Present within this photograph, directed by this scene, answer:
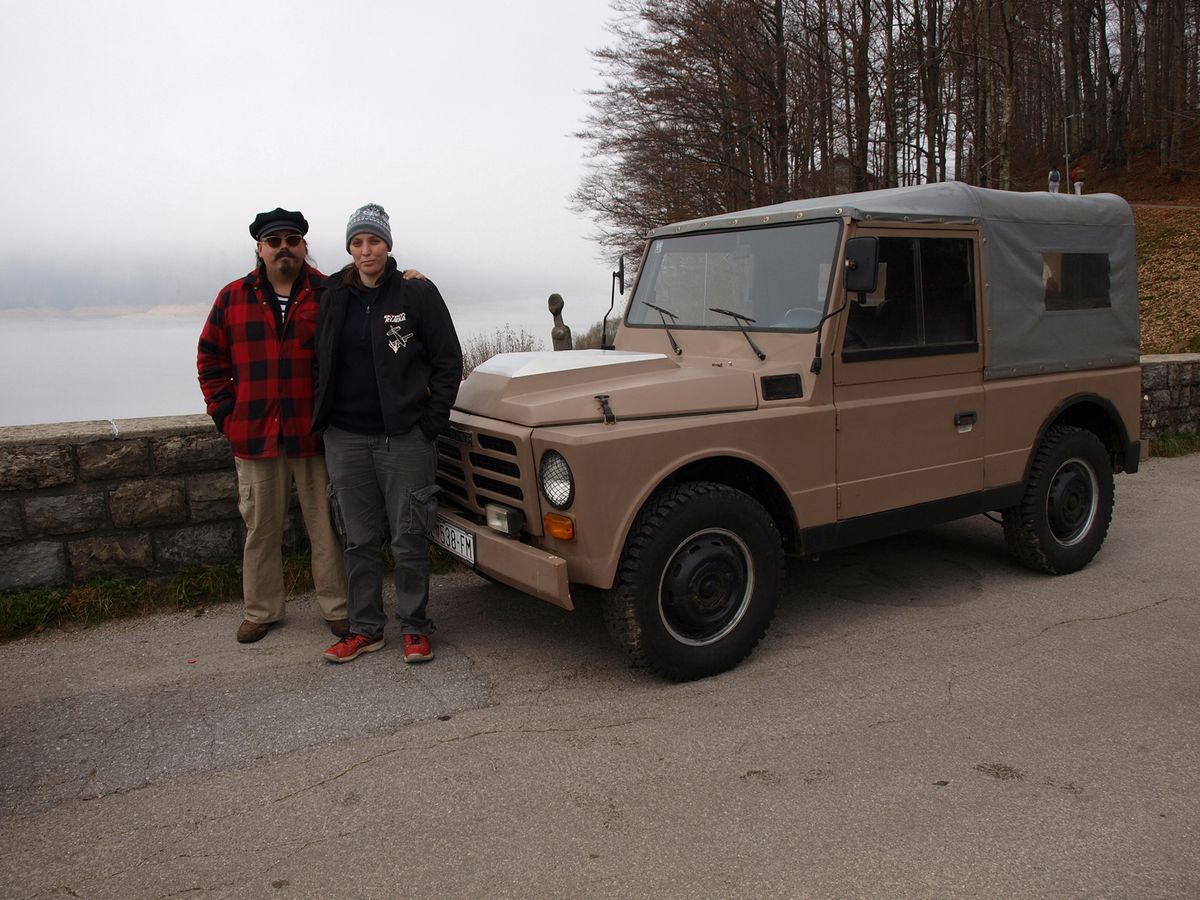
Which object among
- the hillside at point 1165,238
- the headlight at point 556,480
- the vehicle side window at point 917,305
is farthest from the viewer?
the hillside at point 1165,238

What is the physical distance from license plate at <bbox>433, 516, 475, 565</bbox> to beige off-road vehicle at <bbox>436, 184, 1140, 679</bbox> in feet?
0.05

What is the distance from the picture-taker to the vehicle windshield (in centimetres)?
471

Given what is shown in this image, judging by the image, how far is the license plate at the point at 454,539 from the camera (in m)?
4.46

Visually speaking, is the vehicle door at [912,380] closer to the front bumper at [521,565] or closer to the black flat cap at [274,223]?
the front bumper at [521,565]

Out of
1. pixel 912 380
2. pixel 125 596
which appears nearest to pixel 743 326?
pixel 912 380

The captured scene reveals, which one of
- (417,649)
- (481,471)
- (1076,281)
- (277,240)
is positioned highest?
(277,240)

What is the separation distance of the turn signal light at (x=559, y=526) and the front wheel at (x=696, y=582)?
29 centimetres

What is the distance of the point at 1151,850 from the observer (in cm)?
298

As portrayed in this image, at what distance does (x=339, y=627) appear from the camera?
4922 mm

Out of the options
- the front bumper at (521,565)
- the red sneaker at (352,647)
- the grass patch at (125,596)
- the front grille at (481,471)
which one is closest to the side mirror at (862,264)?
the front grille at (481,471)

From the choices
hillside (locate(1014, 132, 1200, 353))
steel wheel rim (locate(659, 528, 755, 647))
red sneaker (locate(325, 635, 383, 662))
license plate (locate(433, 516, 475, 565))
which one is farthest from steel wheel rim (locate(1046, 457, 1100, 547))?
hillside (locate(1014, 132, 1200, 353))

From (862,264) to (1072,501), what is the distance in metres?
2.58

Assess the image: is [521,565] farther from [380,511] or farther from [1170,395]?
[1170,395]

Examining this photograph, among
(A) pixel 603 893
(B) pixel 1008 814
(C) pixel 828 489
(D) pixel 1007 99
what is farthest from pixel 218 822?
(D) pixel 1007 99
